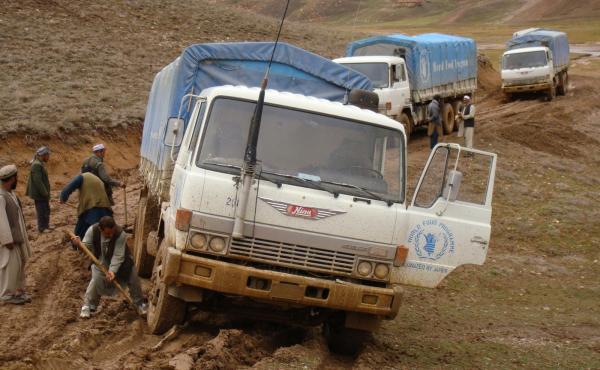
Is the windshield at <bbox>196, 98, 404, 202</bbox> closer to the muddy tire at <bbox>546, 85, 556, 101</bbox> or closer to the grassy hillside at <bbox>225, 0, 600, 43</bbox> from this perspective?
the muddy tire at <bbox>546, 85, 556, 101</bbox>

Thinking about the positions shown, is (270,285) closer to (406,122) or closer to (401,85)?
(401,85)

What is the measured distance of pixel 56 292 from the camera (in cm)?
1019

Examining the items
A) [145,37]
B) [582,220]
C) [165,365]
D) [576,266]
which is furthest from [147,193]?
[145,37]

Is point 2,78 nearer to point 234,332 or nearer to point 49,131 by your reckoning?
point 49,131

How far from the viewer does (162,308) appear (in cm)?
788

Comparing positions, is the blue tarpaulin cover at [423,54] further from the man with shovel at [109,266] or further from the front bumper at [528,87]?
the man with shovel at [109,266]

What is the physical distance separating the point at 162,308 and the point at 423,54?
17335 mm

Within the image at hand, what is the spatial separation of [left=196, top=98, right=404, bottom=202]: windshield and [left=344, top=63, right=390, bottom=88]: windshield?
13.9 metres

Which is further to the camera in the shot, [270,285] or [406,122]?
[406,122]

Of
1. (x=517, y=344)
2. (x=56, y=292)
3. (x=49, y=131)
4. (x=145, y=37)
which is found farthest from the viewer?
(x=145, y=37)

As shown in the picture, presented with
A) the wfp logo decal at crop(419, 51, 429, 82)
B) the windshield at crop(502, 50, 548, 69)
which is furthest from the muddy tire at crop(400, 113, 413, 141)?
the windshield at crop(502, 50, 548, 69)

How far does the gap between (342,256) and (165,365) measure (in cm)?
174

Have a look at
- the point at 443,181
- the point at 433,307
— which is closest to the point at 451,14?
the point at 433,307

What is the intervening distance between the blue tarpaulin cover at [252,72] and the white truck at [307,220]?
5.86ft
